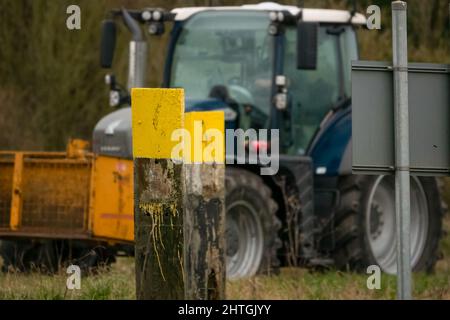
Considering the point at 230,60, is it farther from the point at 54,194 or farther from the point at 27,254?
the point at 27,254

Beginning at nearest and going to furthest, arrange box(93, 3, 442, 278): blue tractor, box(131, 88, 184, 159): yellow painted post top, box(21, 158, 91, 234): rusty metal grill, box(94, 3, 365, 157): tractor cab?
box(131, 88, 184, 159): yellow painted post top < box(21, 158, 91, 234): rusty metal grill < box(93, 3, 442, 278): blue tractor < box(94, 3, 365, 157): tractor cab

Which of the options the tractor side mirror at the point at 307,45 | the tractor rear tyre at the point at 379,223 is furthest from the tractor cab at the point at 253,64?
the tractor rear tyre at the point at 379,223

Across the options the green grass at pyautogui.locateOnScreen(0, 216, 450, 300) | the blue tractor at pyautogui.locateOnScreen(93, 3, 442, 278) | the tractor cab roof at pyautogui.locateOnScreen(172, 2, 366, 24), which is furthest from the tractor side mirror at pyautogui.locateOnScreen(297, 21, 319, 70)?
the green grass at pyautogui.locateOnScreen(0, 216, 450, 300)

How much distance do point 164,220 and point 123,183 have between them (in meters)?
5.11

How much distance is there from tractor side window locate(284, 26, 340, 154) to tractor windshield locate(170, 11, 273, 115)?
251 mm

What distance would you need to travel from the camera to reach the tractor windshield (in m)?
13.9

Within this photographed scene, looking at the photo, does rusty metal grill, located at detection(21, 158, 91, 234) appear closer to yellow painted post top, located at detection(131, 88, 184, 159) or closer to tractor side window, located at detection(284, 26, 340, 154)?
tractor side window, located at detection(284, 26, 340, 154)

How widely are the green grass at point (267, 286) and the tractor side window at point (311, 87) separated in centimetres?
140

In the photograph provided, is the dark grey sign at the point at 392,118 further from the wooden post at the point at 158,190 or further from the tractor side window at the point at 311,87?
the tractor side window at the point at 311,87

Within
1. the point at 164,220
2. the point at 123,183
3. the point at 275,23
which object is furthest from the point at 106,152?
the point at 164,220

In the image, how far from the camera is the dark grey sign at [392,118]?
7.53 metres

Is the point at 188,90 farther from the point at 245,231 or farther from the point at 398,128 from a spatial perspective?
the point at 398,128

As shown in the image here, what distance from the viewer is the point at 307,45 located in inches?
515

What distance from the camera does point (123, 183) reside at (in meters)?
12.5
